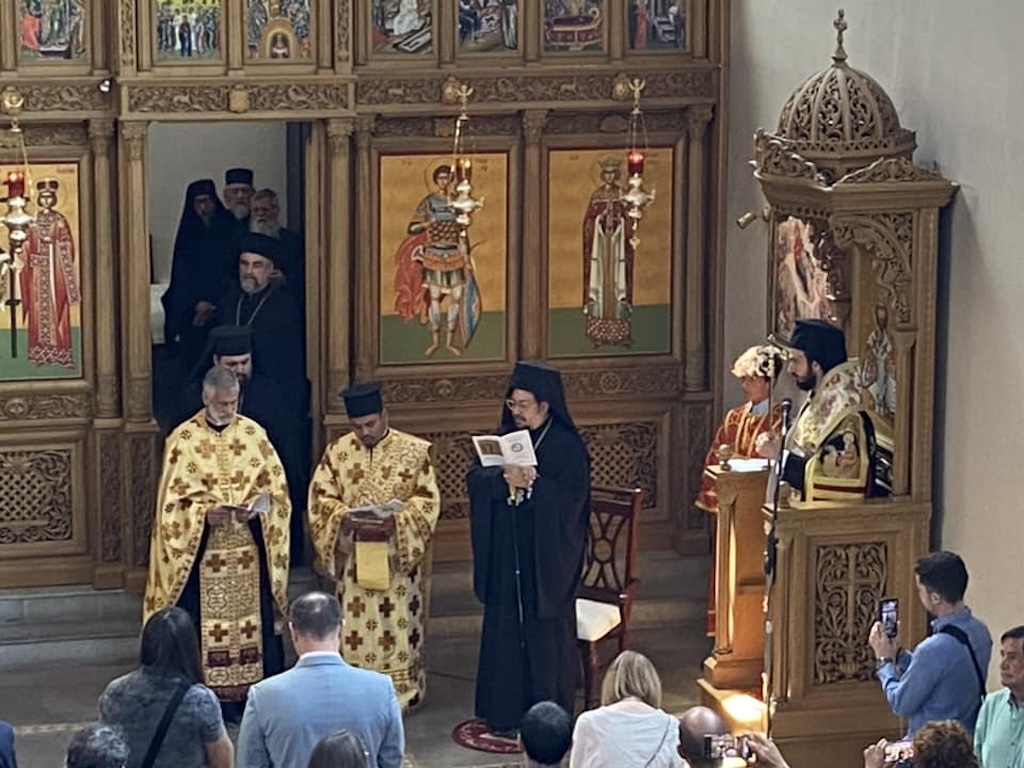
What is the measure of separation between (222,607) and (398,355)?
2042 millimetres

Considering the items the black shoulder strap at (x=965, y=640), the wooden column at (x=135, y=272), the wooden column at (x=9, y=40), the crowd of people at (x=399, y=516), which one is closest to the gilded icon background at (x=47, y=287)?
the wooden column at (x=135, y=272)

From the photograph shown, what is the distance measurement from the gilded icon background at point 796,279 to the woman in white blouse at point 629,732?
4216 mm

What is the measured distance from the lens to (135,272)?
13023mm

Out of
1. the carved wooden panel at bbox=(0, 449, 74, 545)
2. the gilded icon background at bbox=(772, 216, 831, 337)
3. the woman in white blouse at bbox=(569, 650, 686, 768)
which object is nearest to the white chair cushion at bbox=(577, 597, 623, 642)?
the gilded icon background at bbox=(772, 216, 831, 337)

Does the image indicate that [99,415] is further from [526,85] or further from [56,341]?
[526,85]

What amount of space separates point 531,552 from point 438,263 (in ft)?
7.18

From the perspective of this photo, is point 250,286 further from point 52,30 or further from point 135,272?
point 52,30

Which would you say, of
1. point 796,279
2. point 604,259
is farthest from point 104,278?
point 796,279

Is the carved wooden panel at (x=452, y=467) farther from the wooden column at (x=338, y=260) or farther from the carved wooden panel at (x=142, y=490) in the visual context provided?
the carved wooden panel at (x=142, y=490)

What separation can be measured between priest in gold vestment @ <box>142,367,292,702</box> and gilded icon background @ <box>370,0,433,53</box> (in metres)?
2.27

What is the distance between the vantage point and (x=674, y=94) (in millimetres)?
13609

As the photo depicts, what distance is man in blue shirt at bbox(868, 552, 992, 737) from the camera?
933cm

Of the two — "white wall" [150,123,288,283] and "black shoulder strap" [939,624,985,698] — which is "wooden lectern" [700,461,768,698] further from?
"white wall" [150,123,288,283]

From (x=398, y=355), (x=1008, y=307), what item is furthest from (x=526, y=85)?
(x=1008, y=307)
